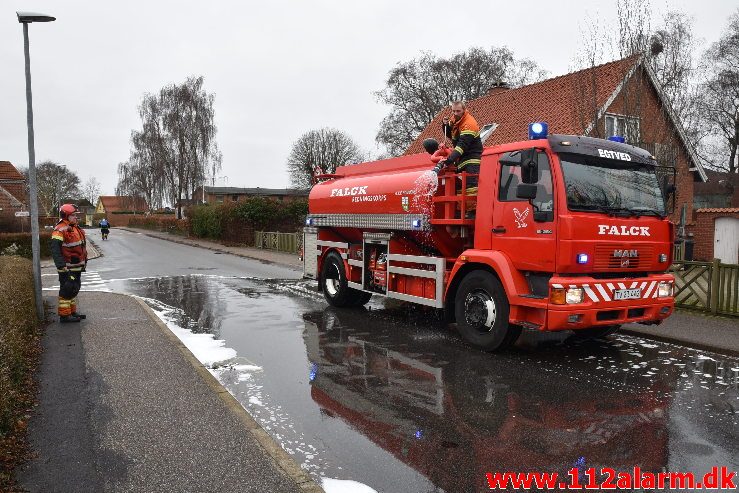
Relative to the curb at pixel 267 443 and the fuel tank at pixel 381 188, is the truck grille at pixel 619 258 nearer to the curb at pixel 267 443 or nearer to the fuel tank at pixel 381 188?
the fuel tank at pixel 381 188

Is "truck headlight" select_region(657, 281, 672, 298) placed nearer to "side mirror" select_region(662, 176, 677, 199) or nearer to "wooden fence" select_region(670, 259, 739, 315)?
"side mirror" select_region(662, 176, 677, 199)

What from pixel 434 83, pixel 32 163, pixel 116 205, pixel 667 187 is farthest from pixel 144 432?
pixel 116 205

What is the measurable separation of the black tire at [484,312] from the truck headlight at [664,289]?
181 cm

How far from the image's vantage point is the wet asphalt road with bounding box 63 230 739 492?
413 cm

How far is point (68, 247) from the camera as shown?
8914 millimetres

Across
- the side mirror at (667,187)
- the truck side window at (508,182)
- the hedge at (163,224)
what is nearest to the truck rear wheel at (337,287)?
the truck side window at (508,182)

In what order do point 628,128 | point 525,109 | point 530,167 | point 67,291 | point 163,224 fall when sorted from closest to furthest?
point 530,167
point 67,291
point 628,128
point 525,109
point 163,224

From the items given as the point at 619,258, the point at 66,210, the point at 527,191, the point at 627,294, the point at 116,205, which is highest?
the point at 116,205

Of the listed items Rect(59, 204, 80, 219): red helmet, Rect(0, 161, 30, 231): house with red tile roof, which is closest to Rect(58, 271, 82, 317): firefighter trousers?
Rect(59, 204, 80, 219): red helmet

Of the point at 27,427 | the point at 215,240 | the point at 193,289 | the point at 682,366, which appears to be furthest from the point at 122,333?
the point at 215,240

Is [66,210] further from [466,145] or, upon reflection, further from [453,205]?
[466,145]

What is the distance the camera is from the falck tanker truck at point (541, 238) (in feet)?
21.4

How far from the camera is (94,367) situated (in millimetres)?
6188

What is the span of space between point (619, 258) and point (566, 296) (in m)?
0.96
